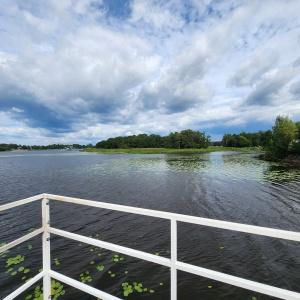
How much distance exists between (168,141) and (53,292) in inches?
5499

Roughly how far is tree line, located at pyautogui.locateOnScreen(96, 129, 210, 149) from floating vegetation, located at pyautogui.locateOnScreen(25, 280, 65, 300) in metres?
132

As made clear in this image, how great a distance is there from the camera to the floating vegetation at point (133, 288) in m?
6.27

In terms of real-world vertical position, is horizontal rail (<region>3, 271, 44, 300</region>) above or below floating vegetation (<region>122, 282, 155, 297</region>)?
above

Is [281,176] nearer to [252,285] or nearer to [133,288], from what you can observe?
[133,288]

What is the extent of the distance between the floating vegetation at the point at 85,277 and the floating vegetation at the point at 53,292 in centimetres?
70

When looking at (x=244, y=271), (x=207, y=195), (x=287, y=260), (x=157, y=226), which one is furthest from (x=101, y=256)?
(x=207, y=195)

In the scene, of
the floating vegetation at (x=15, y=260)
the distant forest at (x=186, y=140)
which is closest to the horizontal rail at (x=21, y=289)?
the floating vegetation at (x=15, y=260)

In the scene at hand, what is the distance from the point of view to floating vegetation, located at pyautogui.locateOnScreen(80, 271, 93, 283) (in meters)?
6.80

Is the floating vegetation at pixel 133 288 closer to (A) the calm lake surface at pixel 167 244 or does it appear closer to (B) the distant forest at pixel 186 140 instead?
(A) the calm lake surface at pixel 167 244

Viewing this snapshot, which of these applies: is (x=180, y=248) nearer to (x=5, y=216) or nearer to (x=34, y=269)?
(x=34, y=269)

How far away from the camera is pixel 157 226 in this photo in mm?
→ 11125

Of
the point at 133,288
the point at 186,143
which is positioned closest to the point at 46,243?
the point at 133,288

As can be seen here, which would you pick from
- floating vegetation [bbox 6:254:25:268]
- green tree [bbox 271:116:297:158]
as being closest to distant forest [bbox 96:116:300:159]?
green tree [bbox 271:116:297:158]

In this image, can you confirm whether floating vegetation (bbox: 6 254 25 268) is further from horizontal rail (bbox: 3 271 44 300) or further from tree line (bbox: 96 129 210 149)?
tree line (bbox: 96 129 210 149)
